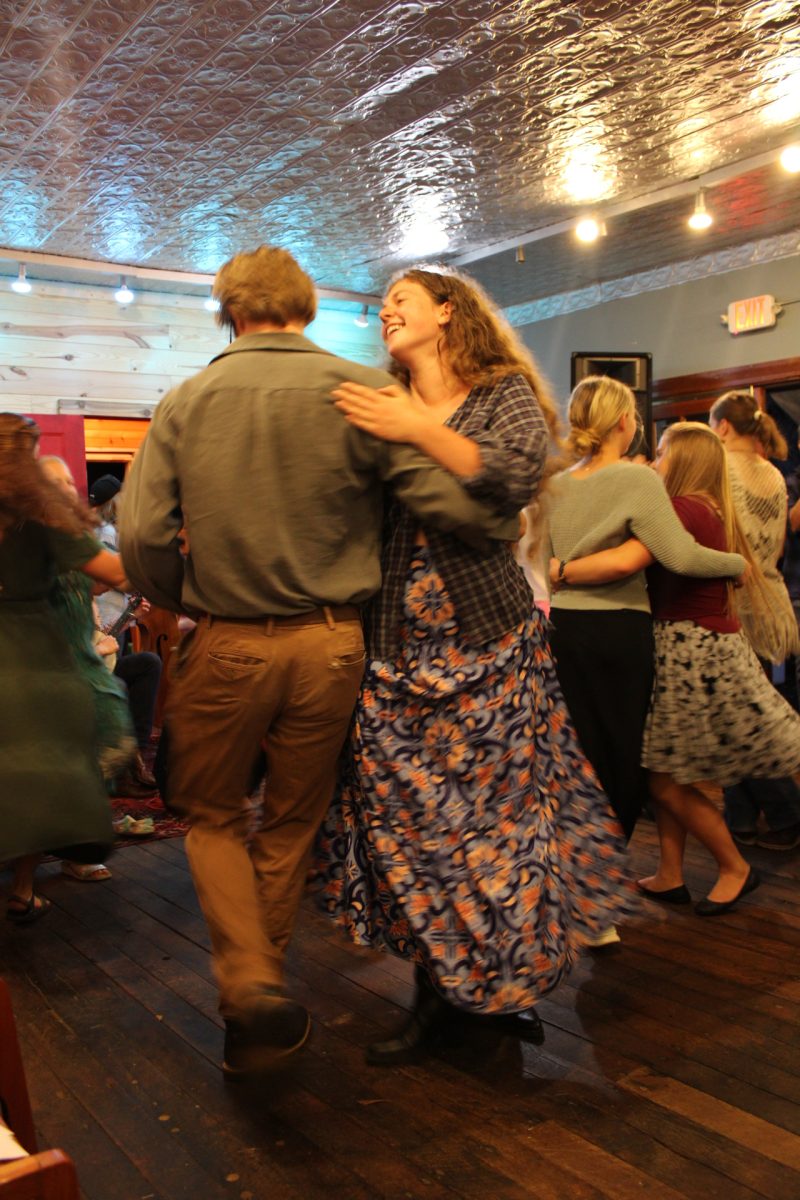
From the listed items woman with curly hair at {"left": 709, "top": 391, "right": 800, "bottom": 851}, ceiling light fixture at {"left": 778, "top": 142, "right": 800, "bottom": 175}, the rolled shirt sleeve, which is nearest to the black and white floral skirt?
woman with curly hair at {"left": 709, "top": 391, "right": 800, "bottom": 851}

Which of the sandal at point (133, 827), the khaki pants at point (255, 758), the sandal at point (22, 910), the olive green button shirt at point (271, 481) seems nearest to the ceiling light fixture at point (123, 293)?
the sandal at point (133, 827)

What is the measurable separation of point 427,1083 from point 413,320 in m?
1.50

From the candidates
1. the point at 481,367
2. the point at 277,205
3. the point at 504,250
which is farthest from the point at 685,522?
the point at 504,250

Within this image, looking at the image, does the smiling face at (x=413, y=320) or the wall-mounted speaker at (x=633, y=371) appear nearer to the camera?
the smiling face at (x=413, y=320)

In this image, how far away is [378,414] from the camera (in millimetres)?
1791

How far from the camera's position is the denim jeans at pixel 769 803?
3.58 metres

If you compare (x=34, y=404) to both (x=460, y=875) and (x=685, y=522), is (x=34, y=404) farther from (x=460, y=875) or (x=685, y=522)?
(x=460, y=875)

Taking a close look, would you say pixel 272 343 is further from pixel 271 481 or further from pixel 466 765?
pixel 466 765

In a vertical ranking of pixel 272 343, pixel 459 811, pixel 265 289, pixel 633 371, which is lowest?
pixel 459 811

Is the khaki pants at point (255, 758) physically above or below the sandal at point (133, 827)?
above

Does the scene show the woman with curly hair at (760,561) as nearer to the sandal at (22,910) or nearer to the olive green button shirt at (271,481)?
the olive green button shirt at (271,481)

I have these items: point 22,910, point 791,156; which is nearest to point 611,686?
point 22,910

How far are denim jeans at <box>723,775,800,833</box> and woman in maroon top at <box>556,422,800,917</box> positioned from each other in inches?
26.4

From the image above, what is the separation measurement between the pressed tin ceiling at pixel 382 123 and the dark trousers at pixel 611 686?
201 centimetres
